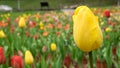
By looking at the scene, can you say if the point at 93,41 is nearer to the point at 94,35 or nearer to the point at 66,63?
the point at 94,35

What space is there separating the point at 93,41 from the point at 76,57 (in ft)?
4.58

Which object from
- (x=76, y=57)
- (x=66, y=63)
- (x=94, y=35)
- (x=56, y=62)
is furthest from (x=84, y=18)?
(x=76, y=57)

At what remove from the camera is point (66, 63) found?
2.84 m

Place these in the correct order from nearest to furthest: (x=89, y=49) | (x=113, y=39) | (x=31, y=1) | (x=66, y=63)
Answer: (x=89, y=49) → (x=66, y=63) → (x=113, y=39) → (x=31, y=1)

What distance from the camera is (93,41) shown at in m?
1.66

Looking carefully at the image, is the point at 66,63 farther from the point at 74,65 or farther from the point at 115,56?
the point at 115,56

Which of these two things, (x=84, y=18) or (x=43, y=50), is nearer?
(x=84, y=18)

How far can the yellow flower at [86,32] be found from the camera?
1.65 metres

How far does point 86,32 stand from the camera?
5.44ft

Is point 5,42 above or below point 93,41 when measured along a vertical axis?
below

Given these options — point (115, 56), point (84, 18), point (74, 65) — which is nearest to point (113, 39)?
point (115, 56)

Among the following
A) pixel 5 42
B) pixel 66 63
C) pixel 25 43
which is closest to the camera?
pixel 66 63

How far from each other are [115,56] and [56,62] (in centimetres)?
80

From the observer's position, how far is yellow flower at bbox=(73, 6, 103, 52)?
1.65m
